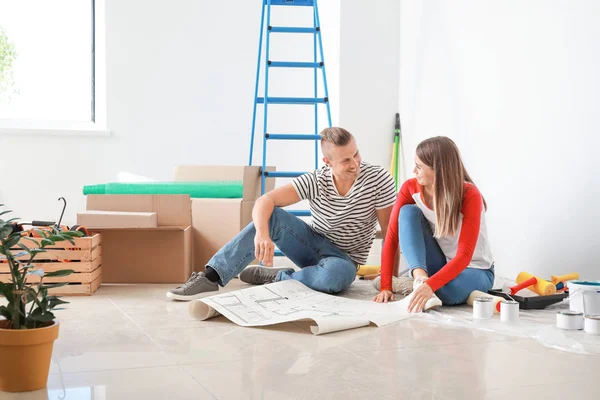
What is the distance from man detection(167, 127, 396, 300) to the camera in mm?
2789

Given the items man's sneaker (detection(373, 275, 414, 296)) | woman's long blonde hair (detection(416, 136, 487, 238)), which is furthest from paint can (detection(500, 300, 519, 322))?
man's sneaker (detection(373, 275, 414, 296))

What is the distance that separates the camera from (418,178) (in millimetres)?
2680

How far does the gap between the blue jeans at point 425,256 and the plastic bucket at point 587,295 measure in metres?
0.36

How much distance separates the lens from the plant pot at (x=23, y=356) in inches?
59.1

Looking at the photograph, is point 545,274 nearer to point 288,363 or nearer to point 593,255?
point 593,255

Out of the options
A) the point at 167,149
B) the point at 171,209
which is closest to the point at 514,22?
the point at 171,209

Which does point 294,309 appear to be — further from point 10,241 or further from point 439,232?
point 10,241

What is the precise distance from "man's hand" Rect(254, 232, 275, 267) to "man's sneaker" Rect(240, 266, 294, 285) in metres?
0.61

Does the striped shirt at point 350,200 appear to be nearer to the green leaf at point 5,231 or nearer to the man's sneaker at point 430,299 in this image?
the man's sneaker at point 430,299

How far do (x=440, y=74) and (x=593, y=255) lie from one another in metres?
1.56

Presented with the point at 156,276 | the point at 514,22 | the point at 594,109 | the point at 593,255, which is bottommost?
the point at 156,276

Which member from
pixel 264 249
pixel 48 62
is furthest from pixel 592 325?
pixel 48 62

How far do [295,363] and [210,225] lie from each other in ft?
5.86

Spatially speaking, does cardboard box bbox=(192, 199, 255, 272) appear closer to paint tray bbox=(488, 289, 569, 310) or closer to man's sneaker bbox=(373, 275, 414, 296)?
man's sneaker bbox=(373, 275, 414, 296)
